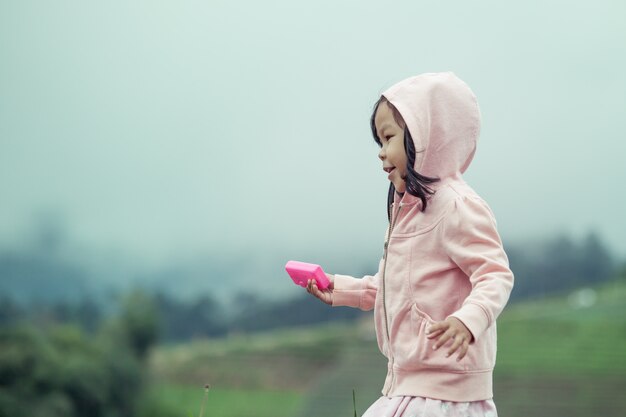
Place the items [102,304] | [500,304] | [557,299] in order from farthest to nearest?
[557,299] < [102,304] < [500,304]

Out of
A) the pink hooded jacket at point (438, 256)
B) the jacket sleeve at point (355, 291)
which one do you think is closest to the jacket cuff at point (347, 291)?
the jacket sleeve at point (355, 291)

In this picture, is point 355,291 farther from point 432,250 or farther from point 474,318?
point 474,318

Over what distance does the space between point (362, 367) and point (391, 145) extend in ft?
12.0

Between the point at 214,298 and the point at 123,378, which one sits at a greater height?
the point at 214,298

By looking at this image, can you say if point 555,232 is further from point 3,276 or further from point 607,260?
point 3,276

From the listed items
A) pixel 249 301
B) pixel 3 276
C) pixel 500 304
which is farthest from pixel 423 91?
pixel 3 276

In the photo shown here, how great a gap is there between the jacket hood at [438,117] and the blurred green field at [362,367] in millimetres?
3381

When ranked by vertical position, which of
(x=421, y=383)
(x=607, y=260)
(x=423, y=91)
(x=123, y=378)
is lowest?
(x=123, y=378)

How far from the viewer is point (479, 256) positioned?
5.18ft

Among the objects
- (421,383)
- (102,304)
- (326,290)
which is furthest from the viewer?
(102,304)

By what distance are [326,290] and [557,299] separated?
3.84 metres

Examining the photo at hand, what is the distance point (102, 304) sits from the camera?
5125 millimetres

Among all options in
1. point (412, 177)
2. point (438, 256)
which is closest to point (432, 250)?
point (438, 256)

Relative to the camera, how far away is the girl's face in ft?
5.50
